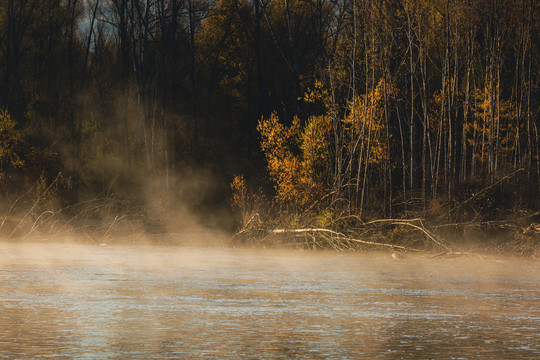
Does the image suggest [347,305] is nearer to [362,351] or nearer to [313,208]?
[362,351]

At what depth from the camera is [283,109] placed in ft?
172

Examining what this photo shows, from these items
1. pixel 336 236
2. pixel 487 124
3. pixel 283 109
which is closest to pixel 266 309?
pixel 336 236

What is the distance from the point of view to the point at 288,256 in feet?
91.4

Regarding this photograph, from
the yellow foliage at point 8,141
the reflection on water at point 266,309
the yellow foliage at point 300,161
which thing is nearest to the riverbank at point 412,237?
the reflection on water at point 266,309

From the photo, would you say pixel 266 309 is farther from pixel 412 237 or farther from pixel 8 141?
pixel 8 141

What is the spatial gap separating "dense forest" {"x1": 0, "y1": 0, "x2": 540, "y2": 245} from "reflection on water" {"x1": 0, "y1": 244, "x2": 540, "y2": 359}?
9.51 meters

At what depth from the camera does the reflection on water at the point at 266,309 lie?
34.6 ft

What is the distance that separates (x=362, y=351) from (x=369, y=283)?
8641 millimetres

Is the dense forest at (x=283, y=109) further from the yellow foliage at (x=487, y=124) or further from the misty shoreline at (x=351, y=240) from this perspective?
the misty shoreline at (x=351, y=240)

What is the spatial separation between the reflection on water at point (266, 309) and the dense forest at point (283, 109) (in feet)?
31.2

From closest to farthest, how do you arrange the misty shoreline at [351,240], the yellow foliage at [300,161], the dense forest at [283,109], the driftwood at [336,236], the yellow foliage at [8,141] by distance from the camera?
the misty shoreline at [351,240] → the driftwood at [336,236] → the dense forest at [283,109] → the yellow foliage at [300,161] → the yellow foliage at [8,141]

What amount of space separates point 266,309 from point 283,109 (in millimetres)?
38656

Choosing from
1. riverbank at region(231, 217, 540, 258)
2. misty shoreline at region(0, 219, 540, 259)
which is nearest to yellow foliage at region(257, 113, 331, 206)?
misty shoreline at region(0, 219, 540, 259)

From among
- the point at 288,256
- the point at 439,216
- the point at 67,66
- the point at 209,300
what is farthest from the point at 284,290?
the point at 67,66
